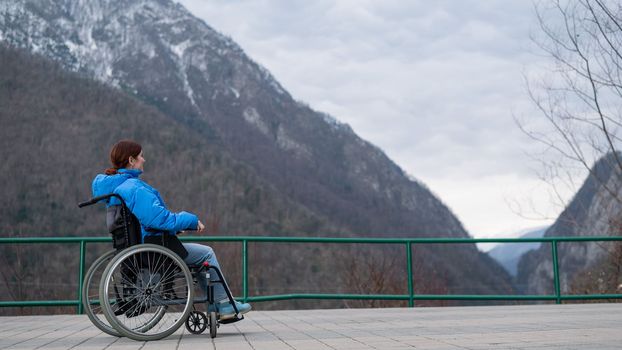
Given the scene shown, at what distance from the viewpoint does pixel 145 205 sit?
17.2ft

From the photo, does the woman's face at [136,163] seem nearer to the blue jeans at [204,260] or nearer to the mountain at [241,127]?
the blue jeans at [204,260]

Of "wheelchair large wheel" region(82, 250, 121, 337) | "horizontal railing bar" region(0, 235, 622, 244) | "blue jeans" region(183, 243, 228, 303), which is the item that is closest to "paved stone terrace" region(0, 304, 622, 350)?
"wheelchair large wheel" region(82, 250, 121, 337)

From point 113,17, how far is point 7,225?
139845 millimetres

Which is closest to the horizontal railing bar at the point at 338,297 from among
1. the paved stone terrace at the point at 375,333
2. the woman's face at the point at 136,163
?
the paved stone terrace at the point at 375,333

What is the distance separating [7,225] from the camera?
6944 centimetres

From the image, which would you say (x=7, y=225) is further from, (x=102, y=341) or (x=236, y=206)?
(x=102, y=341)

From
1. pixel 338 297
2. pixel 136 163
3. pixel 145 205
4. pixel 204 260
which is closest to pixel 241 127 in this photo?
pixel 338 297

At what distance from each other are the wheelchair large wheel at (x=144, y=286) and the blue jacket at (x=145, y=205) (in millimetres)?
158

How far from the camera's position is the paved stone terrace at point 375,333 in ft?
16.0

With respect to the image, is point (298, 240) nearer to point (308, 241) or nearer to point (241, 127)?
point (308, 241)

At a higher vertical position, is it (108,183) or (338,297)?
(108,183)

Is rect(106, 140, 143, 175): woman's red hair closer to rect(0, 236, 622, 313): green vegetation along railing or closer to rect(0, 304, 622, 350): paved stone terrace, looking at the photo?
rect(0, 304, 622, 350): paved stone terrace

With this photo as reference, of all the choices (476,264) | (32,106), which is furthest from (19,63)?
Answer: (476,264)

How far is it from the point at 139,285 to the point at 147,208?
53 cm
